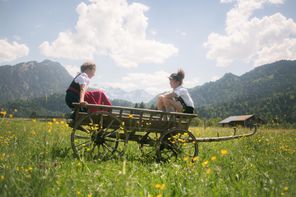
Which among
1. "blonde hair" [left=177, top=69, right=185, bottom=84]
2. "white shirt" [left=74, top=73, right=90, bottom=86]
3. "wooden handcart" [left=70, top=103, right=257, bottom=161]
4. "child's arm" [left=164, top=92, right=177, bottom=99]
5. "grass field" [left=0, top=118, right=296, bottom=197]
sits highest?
"blonde hair" [left=177, top=69, right=185, bottom=84]

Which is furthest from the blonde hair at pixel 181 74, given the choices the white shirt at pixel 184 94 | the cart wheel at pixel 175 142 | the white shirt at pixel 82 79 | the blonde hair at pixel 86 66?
the white shirt at pixel 82 79

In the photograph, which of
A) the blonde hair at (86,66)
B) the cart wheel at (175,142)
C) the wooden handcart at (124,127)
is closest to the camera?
the wooden handcart at (124,127)

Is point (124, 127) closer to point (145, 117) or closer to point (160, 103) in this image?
point (145, 117)

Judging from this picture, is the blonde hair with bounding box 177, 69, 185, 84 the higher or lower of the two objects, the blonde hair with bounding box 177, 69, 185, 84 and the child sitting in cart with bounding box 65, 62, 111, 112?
the higher

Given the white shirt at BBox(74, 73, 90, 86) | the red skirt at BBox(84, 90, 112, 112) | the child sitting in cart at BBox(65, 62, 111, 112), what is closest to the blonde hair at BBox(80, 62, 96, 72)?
the child sitting in cart at BBox(65, 62, 111, 112)

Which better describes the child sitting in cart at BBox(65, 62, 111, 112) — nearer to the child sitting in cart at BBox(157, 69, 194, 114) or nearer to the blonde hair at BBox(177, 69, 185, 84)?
the child sitting in cart at BBox(157, 69, 194, 114)

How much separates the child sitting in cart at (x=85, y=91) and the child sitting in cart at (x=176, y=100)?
154 cm

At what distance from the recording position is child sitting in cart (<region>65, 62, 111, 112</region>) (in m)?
6.91

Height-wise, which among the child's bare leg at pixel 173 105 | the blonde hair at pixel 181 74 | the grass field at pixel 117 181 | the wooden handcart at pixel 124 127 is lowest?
the grass field at pixel 117 181

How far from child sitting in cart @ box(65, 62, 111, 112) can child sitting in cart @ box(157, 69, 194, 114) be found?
1.54 metres

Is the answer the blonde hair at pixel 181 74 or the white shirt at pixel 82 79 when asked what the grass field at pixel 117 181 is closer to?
the white shirt at pixel 82 79

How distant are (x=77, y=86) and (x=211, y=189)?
14.3 feet

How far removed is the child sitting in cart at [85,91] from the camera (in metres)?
6.91

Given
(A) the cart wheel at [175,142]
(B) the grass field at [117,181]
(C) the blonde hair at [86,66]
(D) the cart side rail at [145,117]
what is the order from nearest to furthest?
1. (B) the grass field at [117,181]
2. (D) the cart side rail at [145,117]
3. (A) the cart wheel at [175,142]
4. (C) the blonde hair at [86,66]
